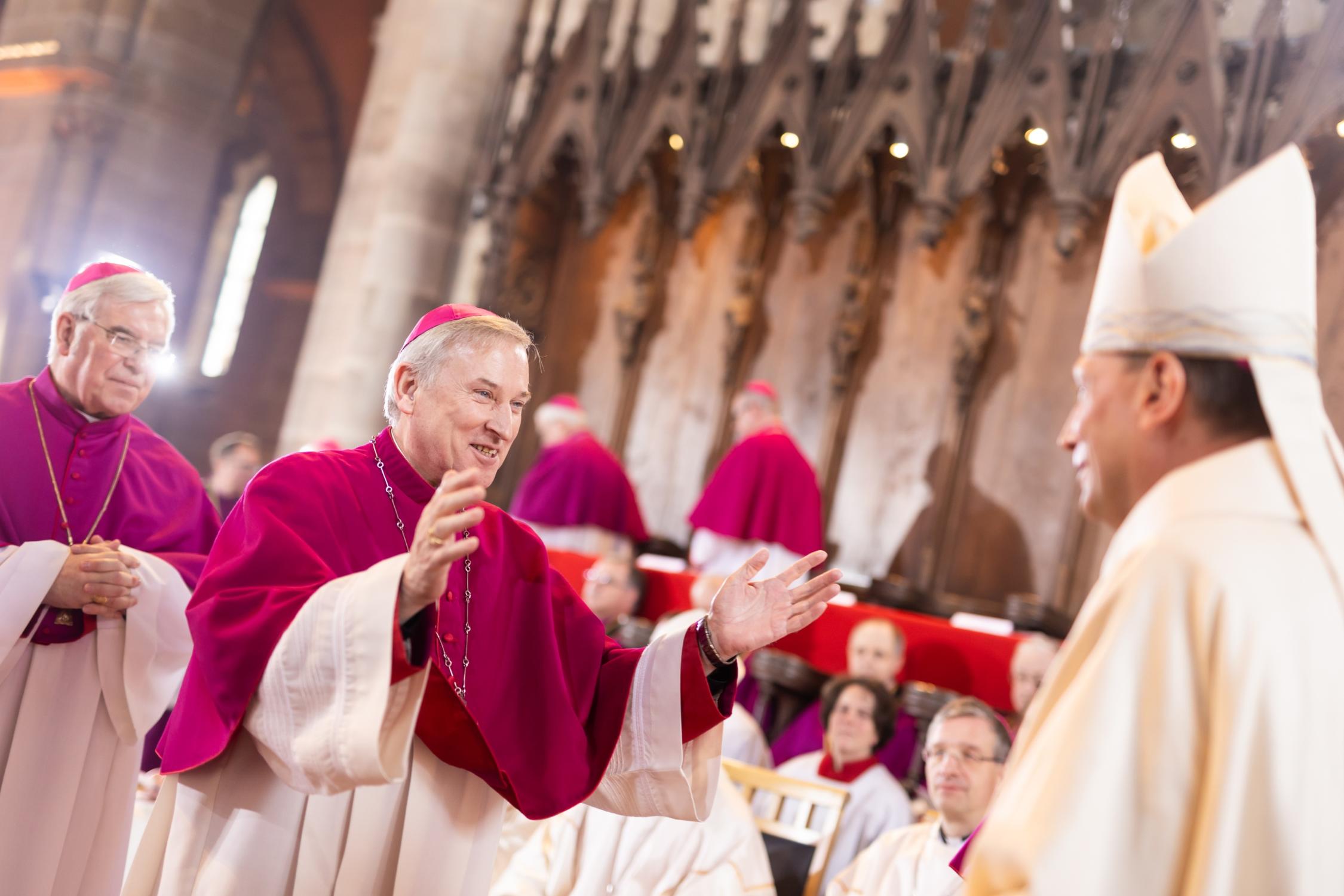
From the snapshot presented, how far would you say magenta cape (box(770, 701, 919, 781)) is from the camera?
19.8ft

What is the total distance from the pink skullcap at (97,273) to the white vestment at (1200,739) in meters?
2.78

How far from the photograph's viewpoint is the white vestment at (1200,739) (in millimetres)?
1456

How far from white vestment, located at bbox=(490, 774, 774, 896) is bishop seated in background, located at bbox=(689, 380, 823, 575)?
12.8 ft

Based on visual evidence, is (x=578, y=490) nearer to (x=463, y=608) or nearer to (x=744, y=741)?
(x=744, y=741)

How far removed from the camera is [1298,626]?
1497mm

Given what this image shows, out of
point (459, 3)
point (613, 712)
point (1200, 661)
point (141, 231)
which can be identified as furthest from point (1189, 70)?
point (141, 231)

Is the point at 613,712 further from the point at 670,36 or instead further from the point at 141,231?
the point at 141,231

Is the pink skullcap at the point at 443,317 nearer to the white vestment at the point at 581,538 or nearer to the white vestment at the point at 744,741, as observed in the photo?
the white vestment at the point at 744,741

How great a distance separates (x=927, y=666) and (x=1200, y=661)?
536cm

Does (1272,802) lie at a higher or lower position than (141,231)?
lower

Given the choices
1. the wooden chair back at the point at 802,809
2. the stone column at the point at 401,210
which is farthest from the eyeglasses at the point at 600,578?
the stone column at the point at 401,210

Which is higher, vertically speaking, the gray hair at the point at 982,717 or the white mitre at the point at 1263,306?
the white mitre at the point at 1263,306

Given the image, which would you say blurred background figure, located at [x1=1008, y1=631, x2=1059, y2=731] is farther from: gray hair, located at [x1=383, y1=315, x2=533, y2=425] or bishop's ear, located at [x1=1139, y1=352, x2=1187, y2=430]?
bishop's ear, located at [x1=1139, y1=352, x2=1187, y2=430]

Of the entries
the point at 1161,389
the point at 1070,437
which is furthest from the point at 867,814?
the point at 1161,389
